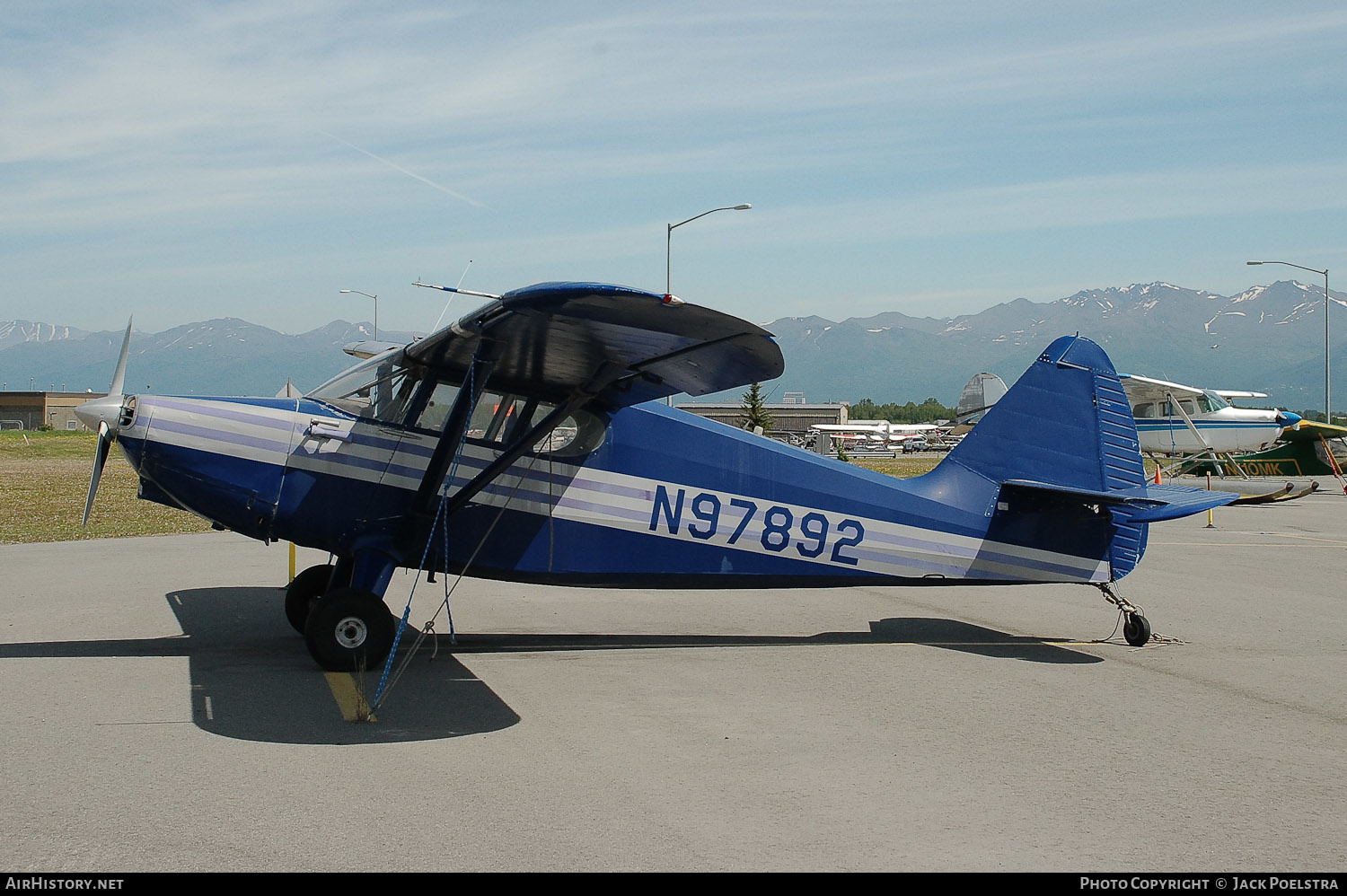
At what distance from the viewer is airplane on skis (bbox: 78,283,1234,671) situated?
7.53 meters

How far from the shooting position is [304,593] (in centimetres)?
919

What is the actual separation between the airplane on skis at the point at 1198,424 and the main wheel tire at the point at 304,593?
3298 cm

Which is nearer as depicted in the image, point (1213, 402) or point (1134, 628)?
point (1134, 628)

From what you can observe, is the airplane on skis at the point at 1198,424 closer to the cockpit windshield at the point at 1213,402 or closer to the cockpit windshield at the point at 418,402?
the cockpit windshield at the point at 1213,402

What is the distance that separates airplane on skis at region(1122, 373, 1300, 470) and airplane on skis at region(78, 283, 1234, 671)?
2949 cm

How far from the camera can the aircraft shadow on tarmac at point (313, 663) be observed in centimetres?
620

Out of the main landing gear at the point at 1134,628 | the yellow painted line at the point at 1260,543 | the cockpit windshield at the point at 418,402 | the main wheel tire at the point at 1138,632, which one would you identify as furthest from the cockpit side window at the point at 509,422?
the yellow painted line at the point at 1260,543

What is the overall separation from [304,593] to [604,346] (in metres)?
4.06

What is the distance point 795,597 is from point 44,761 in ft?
27.1

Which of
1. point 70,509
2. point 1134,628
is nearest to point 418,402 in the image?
point 1134,628

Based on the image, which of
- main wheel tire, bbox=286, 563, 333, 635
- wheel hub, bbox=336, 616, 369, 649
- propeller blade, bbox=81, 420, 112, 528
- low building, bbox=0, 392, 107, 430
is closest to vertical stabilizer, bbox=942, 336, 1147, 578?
wheel hub, bbox=336, 616, 369, 649

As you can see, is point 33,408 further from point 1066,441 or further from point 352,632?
point 1066,441

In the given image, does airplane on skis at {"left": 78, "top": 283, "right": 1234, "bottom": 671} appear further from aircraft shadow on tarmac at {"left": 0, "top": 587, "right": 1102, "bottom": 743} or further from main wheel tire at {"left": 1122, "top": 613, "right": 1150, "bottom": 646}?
aircraft shadow on tarmac at {"left": 0, "top": 587, "right": 1102, "bottom": 743}

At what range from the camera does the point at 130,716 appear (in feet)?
20.5
